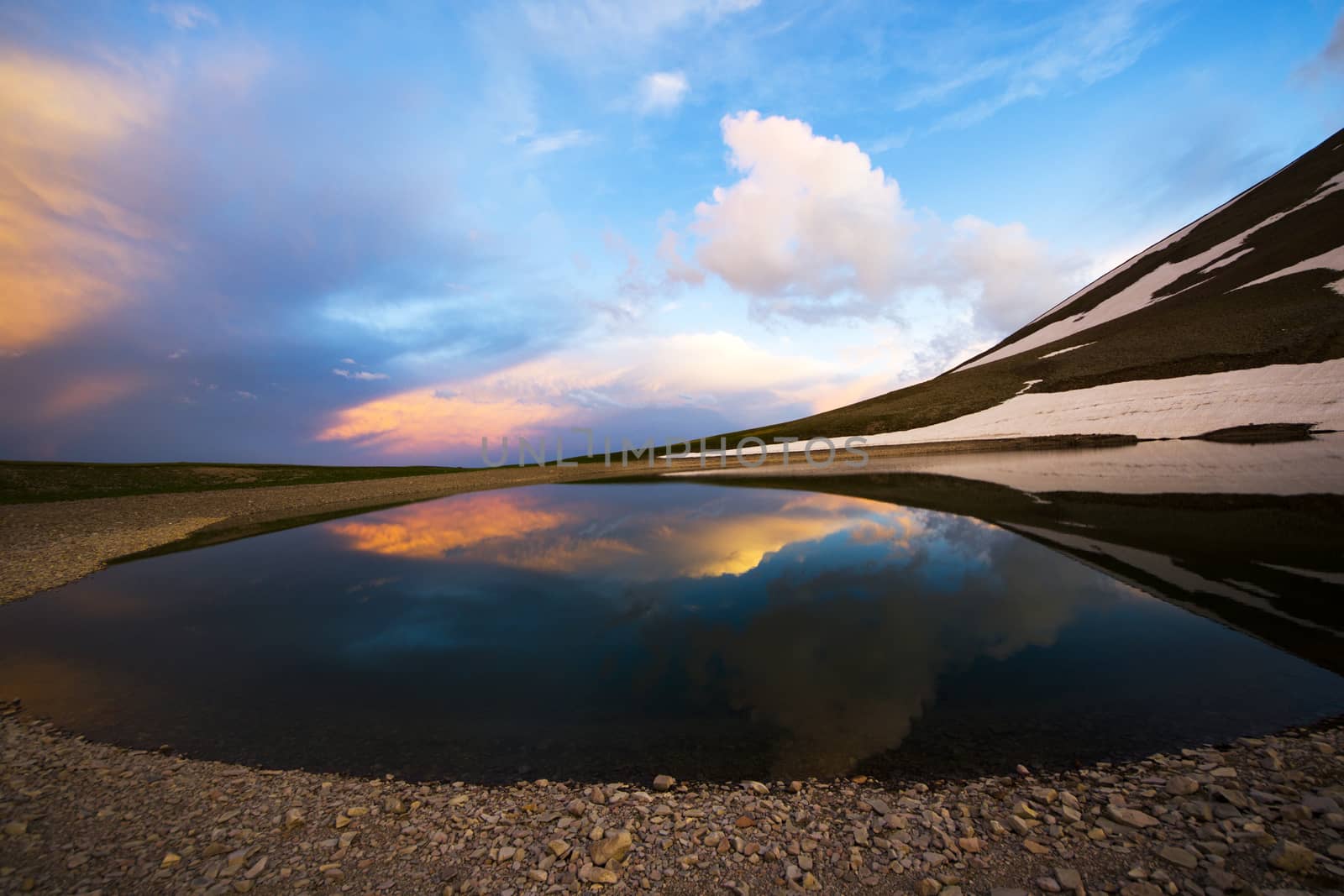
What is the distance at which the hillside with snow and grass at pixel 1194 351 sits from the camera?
5559 cm

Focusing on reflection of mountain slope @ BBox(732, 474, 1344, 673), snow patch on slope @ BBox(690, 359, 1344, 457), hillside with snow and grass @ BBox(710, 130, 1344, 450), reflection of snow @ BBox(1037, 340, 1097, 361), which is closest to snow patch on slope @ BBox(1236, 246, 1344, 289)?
hillside with snow and grass @ BBox(710, 130, 1344, 450)

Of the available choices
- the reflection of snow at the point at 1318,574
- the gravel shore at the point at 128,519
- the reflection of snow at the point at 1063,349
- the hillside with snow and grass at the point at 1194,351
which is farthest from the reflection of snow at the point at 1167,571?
the reflection of snow at the point at 1063,349

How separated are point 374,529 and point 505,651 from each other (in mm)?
22163

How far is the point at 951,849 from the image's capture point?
5.17m

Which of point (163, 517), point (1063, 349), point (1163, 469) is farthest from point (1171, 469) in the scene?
point (1063, 349)

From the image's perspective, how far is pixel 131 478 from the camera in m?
56.8

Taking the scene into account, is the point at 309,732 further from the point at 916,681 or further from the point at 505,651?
the point at 916,681

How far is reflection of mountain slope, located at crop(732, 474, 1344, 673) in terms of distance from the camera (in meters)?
10.5

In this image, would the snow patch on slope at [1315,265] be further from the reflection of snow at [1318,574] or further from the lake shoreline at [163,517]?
the reflection of snow at [1318,574]

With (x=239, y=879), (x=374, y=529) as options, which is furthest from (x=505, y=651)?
(x=374, y=529)

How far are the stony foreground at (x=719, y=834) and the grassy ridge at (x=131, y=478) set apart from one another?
202 ft

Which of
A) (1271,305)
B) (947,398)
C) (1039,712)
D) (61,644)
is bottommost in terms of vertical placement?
(1039,712)

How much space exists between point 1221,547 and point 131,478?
289 ft

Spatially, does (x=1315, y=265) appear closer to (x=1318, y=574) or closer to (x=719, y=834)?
(x=1318, y=574)
